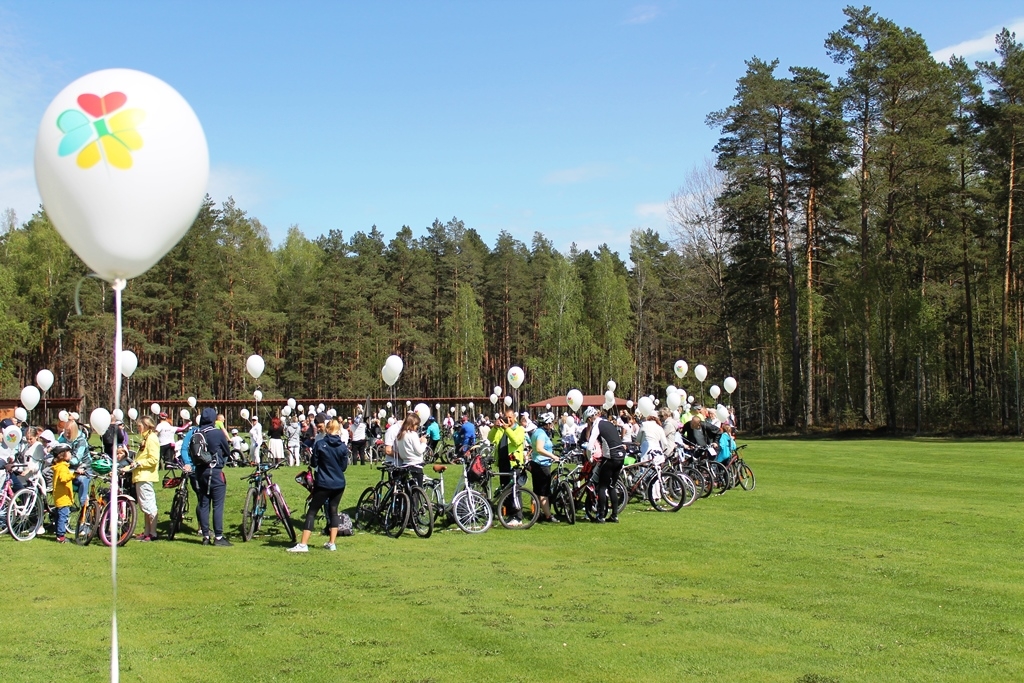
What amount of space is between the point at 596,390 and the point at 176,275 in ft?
107

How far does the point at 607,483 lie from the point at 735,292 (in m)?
39.5

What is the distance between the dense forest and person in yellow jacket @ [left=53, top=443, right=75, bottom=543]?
35248 millimetres

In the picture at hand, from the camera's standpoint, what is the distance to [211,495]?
12.2 m

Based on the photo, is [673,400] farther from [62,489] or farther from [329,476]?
[62,489]

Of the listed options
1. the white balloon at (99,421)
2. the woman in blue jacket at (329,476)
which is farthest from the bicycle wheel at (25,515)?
the white balloon at (99,421)

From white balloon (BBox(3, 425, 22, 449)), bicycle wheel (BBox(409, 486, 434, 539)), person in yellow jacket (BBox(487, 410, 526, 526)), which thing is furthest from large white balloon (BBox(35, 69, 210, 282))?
white balloon (BBox(3, 425, 22, 449))

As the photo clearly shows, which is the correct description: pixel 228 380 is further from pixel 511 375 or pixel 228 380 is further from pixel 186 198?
pixel 186 198

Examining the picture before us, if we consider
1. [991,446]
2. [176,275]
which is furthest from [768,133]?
[176,275]

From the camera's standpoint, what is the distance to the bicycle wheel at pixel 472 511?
41.9 ft

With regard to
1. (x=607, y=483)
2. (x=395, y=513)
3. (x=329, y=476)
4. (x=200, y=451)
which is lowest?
(x=395, y=513)

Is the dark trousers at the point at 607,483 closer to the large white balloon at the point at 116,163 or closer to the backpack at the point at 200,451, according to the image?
the backpack at the point at 200,451

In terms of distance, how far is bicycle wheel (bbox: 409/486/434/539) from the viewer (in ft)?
40.5

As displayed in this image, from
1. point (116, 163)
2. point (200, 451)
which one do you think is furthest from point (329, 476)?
point (116, 163)

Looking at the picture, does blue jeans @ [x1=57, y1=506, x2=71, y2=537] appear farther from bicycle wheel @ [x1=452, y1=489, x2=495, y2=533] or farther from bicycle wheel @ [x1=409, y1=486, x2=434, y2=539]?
bicycle wheel @ [x1=452, y1=489, x2=495, y2=533]
